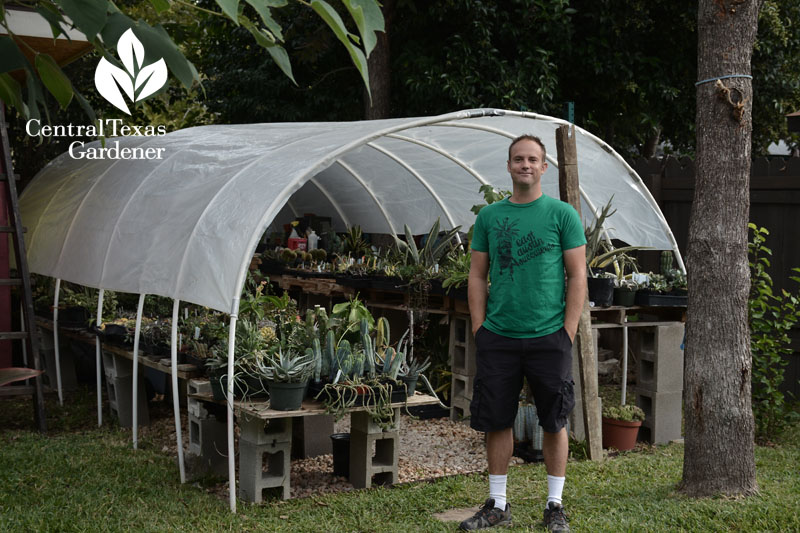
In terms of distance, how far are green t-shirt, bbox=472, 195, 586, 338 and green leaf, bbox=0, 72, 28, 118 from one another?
2.86m

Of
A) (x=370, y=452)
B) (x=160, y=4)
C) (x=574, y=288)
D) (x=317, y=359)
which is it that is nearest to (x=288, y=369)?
(x=317, y=359)

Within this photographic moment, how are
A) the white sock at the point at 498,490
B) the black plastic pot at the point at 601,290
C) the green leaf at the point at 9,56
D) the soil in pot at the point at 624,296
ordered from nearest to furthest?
the green leaf at the point at 9,56 → the white sock at the point at 498,490 → the black plastic pot at the point at 601,290 → the soil in pot at the point at 624,296

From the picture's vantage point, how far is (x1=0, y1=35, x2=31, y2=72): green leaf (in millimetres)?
1482

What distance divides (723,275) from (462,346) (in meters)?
2.90

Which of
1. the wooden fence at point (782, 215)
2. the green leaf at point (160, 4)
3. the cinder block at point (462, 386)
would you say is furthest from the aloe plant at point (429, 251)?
the green leaf at point (160, 4)

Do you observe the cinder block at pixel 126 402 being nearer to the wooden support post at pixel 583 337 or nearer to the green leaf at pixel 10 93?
the wooden support post at pixel 583 337

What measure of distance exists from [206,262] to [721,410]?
3.25 metres

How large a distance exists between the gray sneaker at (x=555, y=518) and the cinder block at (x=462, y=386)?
2.72m

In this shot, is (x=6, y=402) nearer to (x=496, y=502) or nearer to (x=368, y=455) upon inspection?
(x=368, y=455)

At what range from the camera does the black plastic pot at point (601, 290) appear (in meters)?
6.61

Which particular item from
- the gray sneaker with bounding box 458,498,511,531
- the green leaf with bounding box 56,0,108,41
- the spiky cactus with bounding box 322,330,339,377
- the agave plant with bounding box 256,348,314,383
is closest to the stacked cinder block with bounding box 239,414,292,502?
the agave plant with bounding box 256,348,314,383

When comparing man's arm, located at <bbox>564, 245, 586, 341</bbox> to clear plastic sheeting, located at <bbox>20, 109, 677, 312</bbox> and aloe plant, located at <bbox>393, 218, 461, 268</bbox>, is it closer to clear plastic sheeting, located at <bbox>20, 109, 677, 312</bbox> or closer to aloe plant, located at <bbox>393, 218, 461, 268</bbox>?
clear plastic sheeting, located at <bbox>20, 109, 677, 312</bbox>

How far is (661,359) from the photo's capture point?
677 cm

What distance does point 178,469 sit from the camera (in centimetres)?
583
